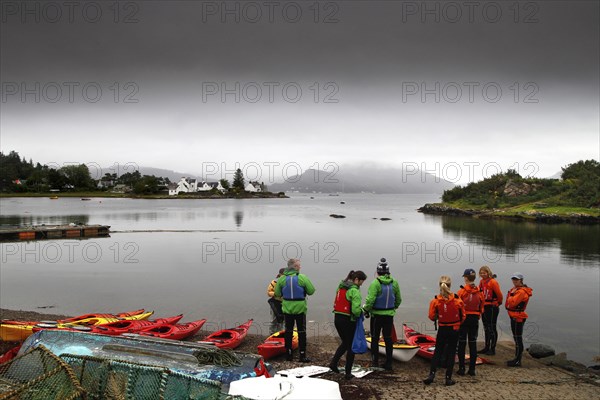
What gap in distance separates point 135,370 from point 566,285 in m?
28.5

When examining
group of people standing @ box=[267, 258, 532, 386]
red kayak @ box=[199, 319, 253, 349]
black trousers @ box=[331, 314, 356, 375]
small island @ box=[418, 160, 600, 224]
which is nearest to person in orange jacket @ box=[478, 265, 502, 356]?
group of people standing @ box=[267, 258, 532, 386]

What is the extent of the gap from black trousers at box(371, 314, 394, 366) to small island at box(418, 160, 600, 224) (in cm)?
7369

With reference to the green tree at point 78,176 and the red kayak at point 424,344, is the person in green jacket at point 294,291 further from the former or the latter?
the green tree at point 78,176

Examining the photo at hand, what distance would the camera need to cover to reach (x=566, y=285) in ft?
89.8

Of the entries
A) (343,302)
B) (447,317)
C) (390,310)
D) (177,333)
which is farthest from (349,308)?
(177,333)

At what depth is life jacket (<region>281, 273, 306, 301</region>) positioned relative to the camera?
32.1 ft

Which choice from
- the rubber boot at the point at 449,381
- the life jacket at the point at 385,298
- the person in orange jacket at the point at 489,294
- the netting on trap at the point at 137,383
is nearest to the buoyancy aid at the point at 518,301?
the person in orange jacket at the point at 489,294

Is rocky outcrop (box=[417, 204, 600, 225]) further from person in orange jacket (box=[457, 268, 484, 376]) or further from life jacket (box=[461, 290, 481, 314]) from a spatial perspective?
life jacket (box=[461, 290, 481, 314])

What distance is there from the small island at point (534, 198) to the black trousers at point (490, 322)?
6979 cm

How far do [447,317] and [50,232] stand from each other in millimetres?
49275

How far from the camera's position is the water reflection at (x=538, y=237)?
4172 cm

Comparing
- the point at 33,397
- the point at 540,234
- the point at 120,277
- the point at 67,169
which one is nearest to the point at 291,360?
the point at 33,397

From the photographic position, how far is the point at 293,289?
386 inches

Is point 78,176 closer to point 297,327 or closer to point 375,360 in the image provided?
point 297,327
